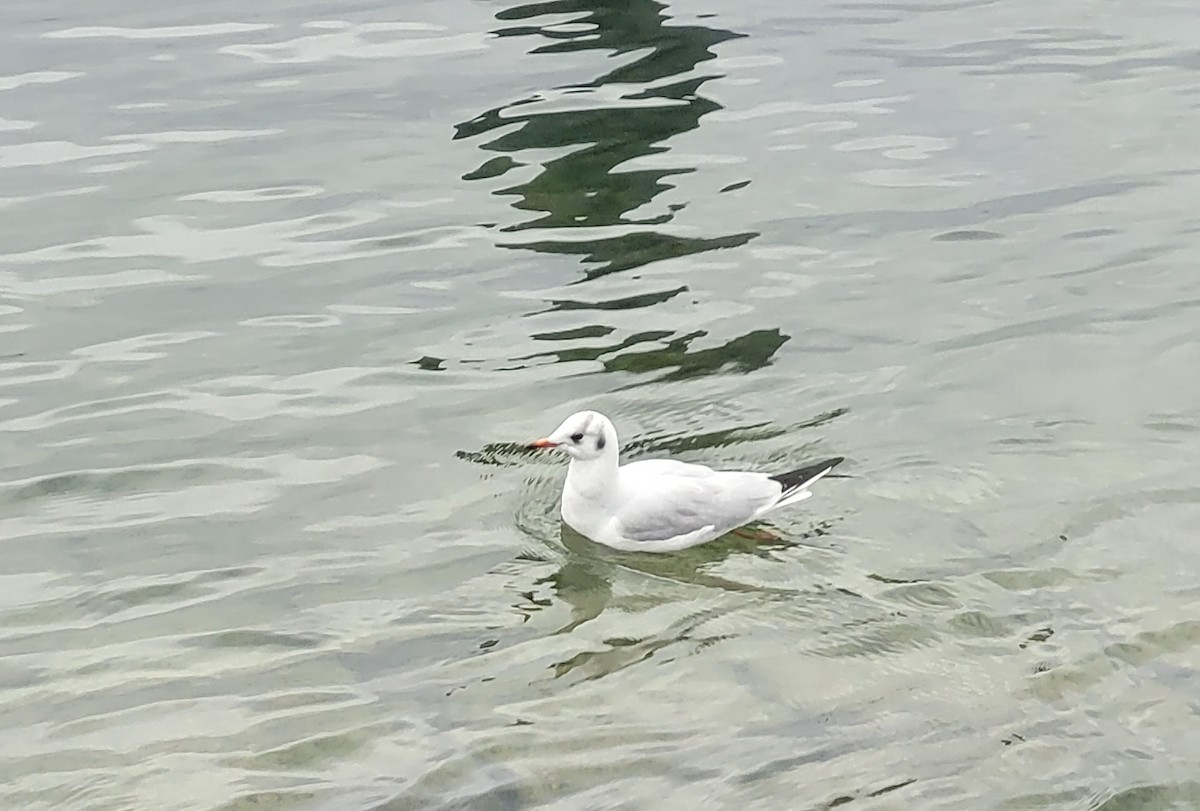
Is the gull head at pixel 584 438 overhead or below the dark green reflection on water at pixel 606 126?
below

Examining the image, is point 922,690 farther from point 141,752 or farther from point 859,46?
point 859,46

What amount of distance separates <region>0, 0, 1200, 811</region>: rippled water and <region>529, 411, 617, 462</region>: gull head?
460 mm

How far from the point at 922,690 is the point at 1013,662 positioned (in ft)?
1.41

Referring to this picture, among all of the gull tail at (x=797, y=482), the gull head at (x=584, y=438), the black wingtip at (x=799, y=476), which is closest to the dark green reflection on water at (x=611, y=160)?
the black wingtip at (x=799, y=476)

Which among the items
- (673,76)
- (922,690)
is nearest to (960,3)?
(673,76)

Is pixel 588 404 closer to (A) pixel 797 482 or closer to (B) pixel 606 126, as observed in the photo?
(A) pixel 797 482

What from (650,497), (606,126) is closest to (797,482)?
(650,497)

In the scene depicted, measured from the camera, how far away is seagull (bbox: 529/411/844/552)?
7688mm

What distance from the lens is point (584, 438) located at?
7742 millimetres

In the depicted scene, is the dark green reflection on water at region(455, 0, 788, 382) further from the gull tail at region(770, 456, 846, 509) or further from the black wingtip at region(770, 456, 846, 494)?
the gull tail at region(770, 456, 846, 509)

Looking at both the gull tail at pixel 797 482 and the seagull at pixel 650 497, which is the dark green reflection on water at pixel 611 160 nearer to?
the gull tail at pixel 797 482

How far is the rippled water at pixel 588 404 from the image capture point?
19.9ft

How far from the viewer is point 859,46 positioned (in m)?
15.7

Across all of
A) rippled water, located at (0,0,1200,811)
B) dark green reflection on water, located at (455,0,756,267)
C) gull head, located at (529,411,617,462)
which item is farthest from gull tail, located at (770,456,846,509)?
dark green reflection on water, located at (455,0,756,267)
